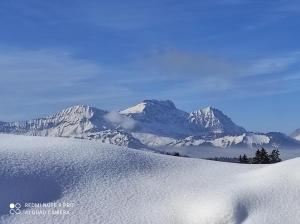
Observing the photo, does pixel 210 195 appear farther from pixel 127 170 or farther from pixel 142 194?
pixel 127 170

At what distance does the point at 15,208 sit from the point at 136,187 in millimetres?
11258

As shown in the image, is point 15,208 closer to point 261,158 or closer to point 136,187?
point 136,187

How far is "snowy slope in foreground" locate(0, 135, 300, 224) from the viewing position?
132 feet

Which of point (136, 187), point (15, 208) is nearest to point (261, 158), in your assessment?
point (136, 187)

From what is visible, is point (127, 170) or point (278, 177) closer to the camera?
point (278, 177)

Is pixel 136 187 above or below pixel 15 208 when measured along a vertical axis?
above

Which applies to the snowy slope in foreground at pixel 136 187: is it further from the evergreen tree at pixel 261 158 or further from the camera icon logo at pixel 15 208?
the evergreen tree at pixel 261 158

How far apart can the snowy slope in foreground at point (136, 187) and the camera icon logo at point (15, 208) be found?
39 cm

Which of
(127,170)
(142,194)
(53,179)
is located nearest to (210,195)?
(142,194)

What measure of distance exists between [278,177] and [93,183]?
53.9 feet

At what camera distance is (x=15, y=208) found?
130 ft

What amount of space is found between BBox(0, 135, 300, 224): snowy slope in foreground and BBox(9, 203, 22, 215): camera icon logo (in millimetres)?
386

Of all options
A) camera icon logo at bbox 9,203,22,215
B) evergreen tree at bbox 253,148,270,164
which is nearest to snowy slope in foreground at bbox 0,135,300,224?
camera icon logo at bbox 9,203,22,215

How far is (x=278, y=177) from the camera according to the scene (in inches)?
1866
